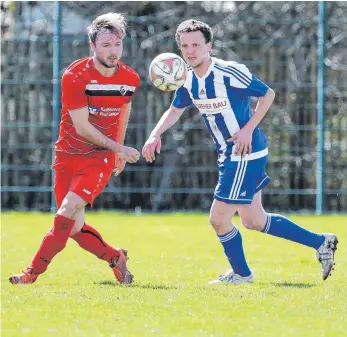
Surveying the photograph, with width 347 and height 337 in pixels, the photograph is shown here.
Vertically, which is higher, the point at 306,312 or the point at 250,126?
Answer: the point at 250,126

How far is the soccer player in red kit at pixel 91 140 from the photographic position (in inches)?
264

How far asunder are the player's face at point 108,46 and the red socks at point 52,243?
1075 mm

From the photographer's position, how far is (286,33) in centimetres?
1379

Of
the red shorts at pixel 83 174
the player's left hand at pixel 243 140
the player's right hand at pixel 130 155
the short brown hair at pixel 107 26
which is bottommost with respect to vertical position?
the red shorts at pixel 83 174

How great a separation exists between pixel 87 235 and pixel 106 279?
0.34m

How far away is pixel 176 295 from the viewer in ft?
20.2

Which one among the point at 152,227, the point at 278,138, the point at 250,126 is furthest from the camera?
the point at 278,138

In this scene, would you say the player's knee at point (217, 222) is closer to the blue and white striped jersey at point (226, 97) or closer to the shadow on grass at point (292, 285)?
the blue and white striped jersey at point (226, 97)

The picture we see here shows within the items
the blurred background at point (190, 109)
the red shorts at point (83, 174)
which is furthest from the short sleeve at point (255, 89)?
the blurred background at point (190, 109)

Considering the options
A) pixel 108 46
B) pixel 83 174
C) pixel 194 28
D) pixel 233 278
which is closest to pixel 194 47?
pixel 194 28

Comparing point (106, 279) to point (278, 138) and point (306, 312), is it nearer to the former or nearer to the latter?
point (306, 312)

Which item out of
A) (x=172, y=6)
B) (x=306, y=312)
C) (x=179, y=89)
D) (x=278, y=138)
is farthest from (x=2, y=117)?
(x=306, y=312)

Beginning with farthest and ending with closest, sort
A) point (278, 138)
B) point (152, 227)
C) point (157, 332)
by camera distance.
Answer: point (278, 138) → point (152, 227) → point (157, 332)

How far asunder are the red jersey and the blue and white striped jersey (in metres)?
0.46
